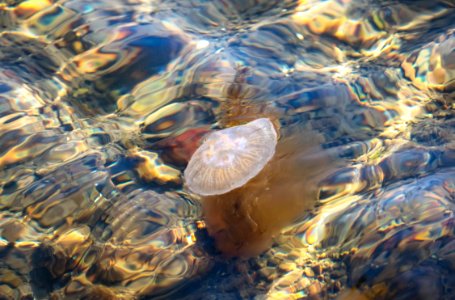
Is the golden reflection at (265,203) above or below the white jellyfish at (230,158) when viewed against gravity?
below

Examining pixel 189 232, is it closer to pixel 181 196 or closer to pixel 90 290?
pixel 181 196

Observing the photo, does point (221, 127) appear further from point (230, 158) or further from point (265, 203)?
point (265, 203)

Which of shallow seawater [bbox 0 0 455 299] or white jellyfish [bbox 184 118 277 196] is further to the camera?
white jellyfish [bbox 184 118 277 196]

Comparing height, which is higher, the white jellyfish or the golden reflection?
the white jellyfish

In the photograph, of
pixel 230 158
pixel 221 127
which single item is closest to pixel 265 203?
pixel 230 158

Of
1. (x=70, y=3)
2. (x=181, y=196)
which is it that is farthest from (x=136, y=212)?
(x=70, y=3)
